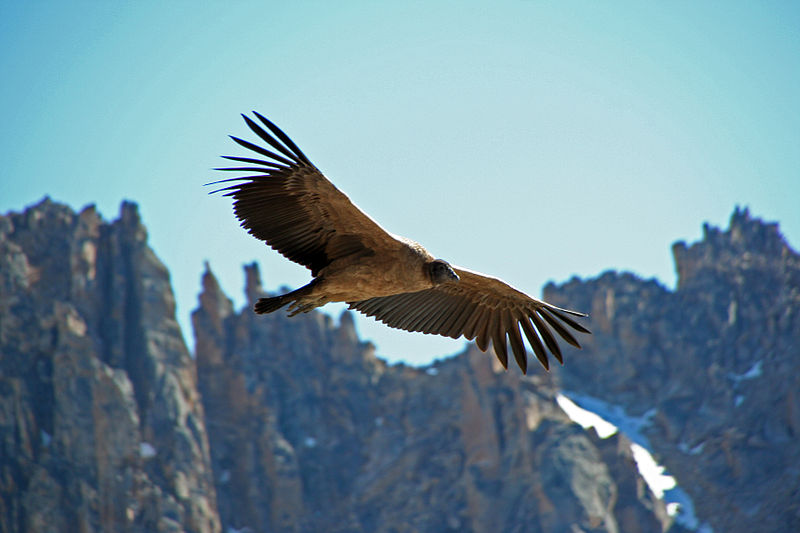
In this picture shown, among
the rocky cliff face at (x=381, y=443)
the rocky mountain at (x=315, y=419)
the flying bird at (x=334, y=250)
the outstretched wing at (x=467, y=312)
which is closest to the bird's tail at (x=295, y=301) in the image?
the flying bird at (x=334, y=250)

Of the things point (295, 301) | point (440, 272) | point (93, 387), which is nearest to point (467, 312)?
point (440, 272)

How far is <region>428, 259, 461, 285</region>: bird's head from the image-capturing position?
1237 centimetres

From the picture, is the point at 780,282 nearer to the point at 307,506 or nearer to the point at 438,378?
the point at 438,378

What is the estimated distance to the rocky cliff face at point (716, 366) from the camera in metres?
87.6

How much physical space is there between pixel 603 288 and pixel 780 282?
20.1 meters

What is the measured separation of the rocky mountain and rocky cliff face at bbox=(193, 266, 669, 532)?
187 mm

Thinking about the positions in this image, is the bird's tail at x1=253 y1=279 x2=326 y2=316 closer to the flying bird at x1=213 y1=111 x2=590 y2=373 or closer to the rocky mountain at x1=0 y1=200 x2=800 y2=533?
the flying bird at x1=213 y1=111 x2=590 y2=373

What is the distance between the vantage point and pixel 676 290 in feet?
401

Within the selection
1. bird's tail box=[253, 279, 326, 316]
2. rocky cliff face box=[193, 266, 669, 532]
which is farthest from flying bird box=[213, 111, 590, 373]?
rocky cliff face box=[193, 266, 669, 532]

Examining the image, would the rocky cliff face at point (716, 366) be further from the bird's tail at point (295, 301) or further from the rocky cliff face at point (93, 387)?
the bird's tail at point (295, 301)

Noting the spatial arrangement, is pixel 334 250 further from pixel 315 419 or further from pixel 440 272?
pixel 315 419

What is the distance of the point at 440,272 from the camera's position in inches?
489

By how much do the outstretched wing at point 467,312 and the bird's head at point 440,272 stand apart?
1.49 meters

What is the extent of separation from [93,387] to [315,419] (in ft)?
95.7
